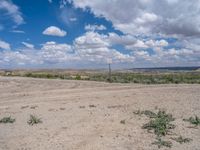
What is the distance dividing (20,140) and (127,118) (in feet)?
14.3

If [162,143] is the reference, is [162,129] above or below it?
above

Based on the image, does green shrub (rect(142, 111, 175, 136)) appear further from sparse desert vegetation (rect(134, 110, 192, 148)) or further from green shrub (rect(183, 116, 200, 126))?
green shrub (rect(183, 116, 200, 126))

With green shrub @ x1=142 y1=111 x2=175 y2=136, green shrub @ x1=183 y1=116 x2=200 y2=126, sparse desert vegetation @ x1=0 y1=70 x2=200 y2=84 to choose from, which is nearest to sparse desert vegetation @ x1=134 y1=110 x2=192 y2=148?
green shrub @ x1=142 y1=111 x2=175 y2=136

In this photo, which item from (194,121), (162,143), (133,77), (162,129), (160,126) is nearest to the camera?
(162,143)

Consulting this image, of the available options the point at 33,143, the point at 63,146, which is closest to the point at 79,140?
the point at 63,146

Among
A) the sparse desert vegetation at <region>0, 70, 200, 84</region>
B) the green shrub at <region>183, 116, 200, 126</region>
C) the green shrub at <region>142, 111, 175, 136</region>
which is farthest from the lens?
the sparse desert vegetation at <region>0, 70, 200, 84</region>

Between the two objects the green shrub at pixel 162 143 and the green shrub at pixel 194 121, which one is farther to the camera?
the green shrub at pixel 194 121

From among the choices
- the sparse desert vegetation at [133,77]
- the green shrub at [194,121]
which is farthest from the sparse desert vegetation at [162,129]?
the sparse desert vegetation at [133,77]

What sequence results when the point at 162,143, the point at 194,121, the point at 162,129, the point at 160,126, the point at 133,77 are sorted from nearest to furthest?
the point at 162,143
the point at 162,129
the point at 160,126
the point at 194,121
the point at 133,77

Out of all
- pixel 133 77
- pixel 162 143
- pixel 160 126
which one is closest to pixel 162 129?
pixel 160 126

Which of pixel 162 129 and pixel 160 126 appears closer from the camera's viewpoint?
pixel 162 129

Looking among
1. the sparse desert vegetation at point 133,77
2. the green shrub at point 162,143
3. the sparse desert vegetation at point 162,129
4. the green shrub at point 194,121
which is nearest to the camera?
the green shrub at point 162,143

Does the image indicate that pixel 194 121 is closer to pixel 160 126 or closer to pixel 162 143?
pixel 160 126

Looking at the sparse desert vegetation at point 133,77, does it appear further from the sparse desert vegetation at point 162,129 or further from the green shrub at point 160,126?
the green shrub at point 160,126
